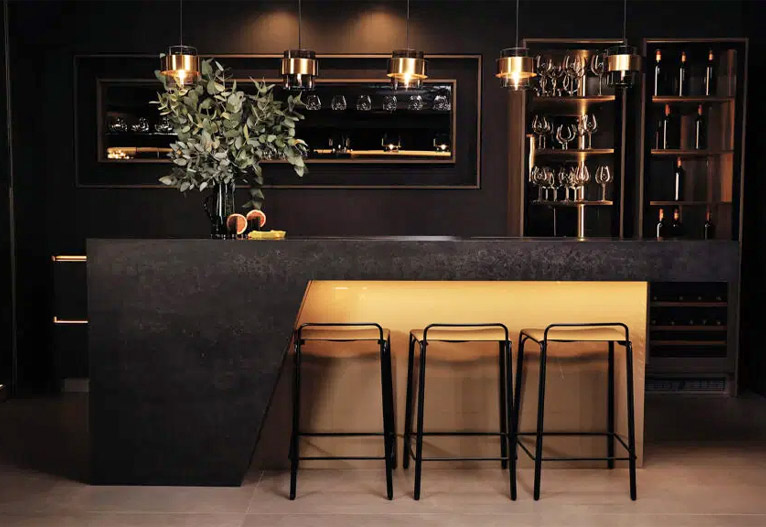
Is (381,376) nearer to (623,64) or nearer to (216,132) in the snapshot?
(216,132)

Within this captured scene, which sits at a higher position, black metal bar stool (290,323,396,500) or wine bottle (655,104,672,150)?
wine bottle (655,104,672,150)

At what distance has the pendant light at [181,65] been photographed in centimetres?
430

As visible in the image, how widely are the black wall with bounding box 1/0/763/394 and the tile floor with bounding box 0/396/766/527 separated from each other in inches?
82.5

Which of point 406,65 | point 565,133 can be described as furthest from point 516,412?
point 565,133

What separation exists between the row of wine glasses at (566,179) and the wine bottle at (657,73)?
69 cm

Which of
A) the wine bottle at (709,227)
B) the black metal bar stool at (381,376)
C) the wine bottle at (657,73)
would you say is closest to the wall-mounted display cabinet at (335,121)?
Answer: the wine bottle at (657,73)

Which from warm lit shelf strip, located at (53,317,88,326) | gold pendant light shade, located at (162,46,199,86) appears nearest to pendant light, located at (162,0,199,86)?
gold pendant light shade, located at (162,46,199,86)

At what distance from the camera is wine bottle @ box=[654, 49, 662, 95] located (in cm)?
647

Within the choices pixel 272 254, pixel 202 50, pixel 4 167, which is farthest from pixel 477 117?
pixel 4 167

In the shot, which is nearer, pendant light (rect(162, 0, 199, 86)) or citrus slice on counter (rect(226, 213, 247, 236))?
pendant light (rect(162, 0, 199, 86))

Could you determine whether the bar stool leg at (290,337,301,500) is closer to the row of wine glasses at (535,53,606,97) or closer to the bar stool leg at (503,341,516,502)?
the bar stool leg at (503,341,516,502)

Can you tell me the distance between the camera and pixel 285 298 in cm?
426

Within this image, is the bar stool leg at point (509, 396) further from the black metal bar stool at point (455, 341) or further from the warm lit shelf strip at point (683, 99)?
the warm lit shelf strip at point (683, 99)

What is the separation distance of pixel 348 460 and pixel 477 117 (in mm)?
3026
